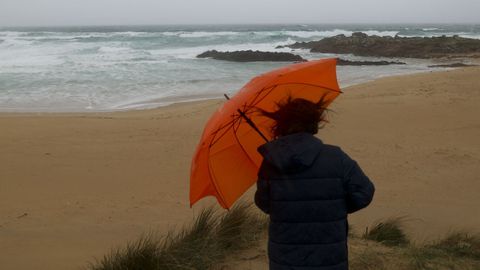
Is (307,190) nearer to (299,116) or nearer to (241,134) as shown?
(299,116)

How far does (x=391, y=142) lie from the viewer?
903 centimetres

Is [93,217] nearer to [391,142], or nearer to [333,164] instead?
[333,164]

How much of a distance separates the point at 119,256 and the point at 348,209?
7.07 feet

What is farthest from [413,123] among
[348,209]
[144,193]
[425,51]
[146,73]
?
[425,51]

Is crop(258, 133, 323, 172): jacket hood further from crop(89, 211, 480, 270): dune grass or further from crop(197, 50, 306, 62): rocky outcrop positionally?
crop(197, 50, 306, 62): rocky outcrop

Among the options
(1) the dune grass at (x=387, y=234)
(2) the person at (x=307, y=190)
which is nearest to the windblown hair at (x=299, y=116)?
(2) the person at (x=307, y=190)

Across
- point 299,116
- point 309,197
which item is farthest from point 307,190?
point 299,116

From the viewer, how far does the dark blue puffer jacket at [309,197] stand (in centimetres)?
229

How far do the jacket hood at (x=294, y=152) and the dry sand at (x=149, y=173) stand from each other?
295cm

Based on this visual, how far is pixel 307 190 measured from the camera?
2314 millimetres

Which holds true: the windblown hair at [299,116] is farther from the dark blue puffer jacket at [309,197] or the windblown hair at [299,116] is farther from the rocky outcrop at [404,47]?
the rocky outcrop at [404,47]

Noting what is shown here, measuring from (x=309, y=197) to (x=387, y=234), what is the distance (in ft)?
10.1

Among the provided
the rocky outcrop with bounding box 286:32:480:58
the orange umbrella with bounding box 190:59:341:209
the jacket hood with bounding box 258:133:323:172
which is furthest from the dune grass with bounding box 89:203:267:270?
the rocky outcrop with bounding box 286:32:480:58

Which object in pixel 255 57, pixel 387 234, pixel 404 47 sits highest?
pixel 387 234
